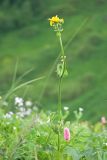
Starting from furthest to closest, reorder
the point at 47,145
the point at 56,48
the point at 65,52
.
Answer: the point at 56,48 < the point at 65,52 < the point at 47,145

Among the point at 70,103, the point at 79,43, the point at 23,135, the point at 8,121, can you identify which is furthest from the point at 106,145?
the point at 79,43

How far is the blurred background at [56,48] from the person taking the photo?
241 ft

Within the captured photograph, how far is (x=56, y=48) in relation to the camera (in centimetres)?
8494

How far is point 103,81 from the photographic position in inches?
3029

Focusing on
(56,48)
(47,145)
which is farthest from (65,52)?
(47,145)

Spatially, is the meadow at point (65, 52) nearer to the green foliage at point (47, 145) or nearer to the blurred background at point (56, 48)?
the blurred background at point (56, 48)

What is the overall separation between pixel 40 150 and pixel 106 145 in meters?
0.43

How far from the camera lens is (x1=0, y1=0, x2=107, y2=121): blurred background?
2894 inches

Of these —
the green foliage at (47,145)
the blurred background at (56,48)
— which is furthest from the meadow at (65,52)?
the green foliage at (47,145)

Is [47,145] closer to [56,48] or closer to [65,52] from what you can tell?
[65,52]

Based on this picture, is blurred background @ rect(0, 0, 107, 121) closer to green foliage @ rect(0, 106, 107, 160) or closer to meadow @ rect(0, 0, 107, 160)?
meadow @ rect(0, 0, 107, 160)

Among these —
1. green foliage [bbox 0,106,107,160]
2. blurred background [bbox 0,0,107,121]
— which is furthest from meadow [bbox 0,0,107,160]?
green foliage [bbox 0,106,107,160]

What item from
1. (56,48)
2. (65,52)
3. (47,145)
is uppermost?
(56,48)

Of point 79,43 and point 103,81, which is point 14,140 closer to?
point 103,81
